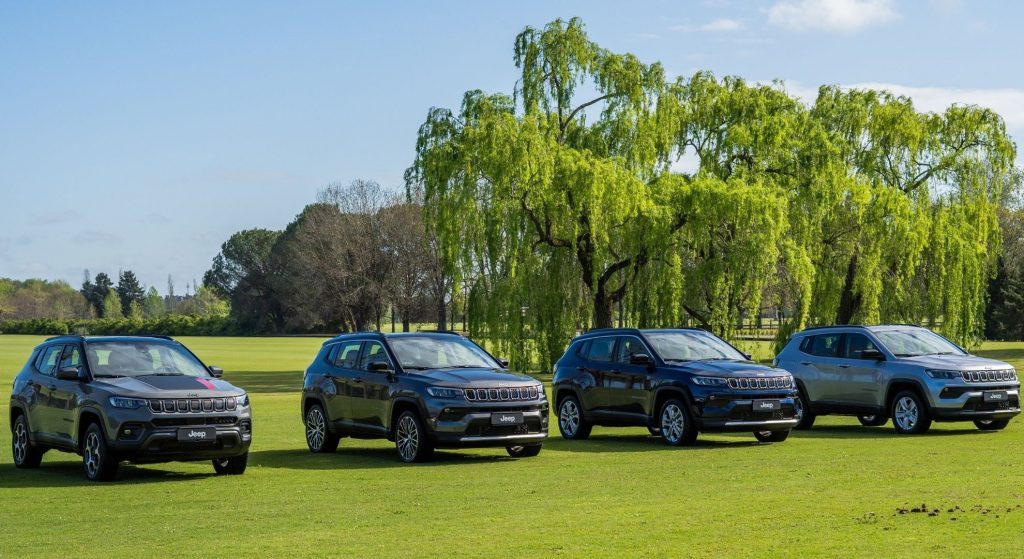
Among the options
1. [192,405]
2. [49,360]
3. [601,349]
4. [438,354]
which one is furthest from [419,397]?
[49,360]

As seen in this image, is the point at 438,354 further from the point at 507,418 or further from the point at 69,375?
the point at 69,375

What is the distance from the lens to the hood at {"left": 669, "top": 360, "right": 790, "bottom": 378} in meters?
19.0

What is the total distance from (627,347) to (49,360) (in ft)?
27.8

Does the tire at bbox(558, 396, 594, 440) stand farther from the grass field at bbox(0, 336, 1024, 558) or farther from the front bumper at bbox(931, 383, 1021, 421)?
the front bumper at bbox(931, 383, 1021, 421)

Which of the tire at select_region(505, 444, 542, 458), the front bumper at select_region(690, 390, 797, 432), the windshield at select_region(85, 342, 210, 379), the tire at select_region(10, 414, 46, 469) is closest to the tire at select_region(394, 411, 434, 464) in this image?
the tire at select_region(505, 444, 542, 458)

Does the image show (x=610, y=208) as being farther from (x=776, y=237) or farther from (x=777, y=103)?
(x=777, y=103)

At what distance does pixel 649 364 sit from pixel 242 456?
6532 mm

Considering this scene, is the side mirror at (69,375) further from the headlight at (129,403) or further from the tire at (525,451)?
the tire at (525,451)

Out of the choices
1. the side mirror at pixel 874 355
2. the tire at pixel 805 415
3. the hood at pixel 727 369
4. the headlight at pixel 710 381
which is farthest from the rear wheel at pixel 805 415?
the headlight at pixel 710 381

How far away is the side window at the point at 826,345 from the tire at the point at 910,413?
1.49 meters

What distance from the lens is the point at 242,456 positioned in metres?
16.1

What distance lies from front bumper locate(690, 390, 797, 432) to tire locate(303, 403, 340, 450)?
524cm

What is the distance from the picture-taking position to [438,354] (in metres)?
18.2

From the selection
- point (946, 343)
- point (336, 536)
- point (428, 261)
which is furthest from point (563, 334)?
point (428, 261)
